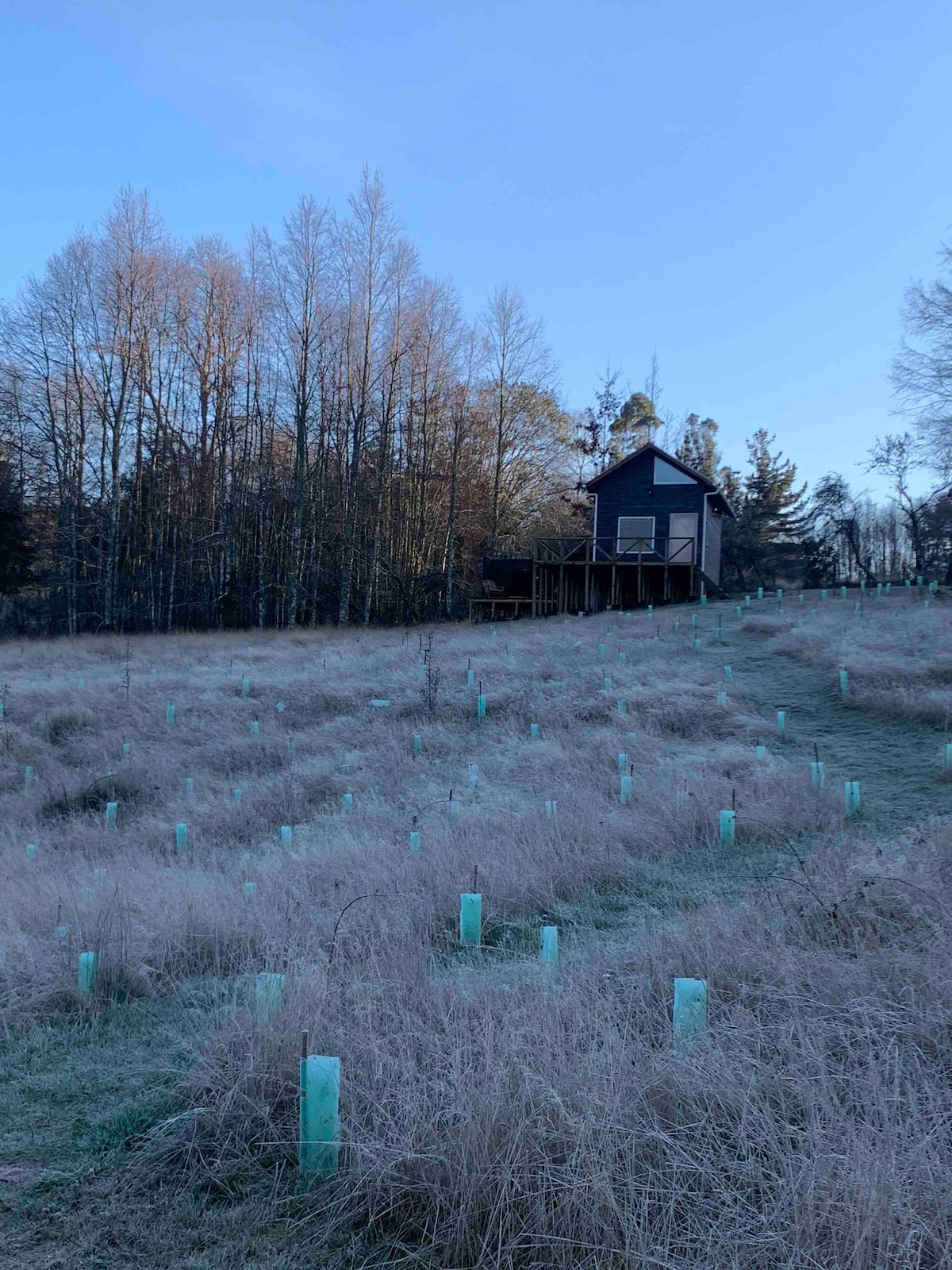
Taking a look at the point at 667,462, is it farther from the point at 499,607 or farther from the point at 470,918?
the point at 470,918

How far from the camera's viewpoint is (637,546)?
2903 centimetres

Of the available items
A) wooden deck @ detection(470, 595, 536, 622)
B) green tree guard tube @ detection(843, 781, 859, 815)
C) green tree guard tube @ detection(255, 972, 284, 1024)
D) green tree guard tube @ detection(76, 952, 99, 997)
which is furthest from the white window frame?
green tree guard tube @ detection(255, 972, 284, 1024)

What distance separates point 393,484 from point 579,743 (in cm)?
2352

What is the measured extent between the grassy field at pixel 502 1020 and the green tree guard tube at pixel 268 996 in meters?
0.04

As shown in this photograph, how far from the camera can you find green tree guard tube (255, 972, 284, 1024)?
11.0 feet

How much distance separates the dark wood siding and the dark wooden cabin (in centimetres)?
3

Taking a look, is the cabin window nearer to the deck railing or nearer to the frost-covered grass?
the deck railing

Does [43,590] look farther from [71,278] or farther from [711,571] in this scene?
[711,571]

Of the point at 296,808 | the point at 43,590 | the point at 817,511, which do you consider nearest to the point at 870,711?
the point at 296,808

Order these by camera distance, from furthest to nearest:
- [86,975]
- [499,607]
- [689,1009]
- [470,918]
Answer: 1. [499,607]
2. [470,918]
3. [86,975]
4. [689,1009]

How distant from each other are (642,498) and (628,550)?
1.83 metres

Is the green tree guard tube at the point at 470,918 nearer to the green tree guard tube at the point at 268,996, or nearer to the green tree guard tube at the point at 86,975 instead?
the green tree guard tube at the point at 268,996

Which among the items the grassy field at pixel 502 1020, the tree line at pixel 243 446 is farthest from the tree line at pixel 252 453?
the grassy field at pixel 502 1020

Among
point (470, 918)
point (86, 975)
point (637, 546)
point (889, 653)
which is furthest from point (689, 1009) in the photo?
point (637, 546)
